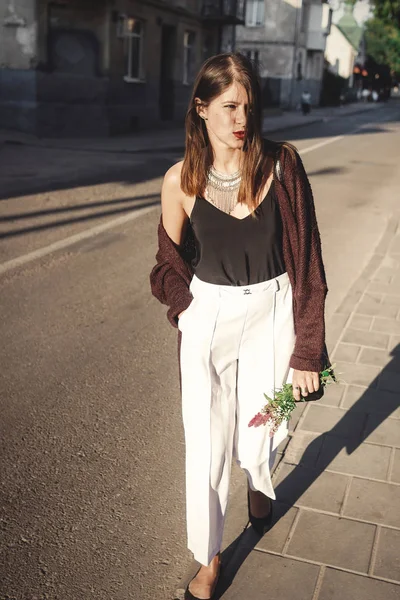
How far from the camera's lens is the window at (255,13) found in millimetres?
44906

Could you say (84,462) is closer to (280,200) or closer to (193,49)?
(280,200)

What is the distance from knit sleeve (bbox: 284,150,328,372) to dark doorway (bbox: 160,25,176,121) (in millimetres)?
24608

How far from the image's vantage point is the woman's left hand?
8.01 feet

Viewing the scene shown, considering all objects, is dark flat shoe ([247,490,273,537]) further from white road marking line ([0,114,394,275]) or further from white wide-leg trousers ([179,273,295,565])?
white road marking line ([0,114,394,275])

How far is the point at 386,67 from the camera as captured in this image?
88.4 m

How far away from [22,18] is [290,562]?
20.1 meters

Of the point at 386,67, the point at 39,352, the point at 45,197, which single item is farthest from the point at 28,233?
the point at 386,67

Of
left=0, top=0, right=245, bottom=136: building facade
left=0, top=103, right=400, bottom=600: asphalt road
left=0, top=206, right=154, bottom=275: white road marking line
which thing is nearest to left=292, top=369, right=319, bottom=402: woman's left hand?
left=0, top=103, right=400, bottom=600: asphalt road

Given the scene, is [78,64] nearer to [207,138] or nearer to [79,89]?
[79,89]

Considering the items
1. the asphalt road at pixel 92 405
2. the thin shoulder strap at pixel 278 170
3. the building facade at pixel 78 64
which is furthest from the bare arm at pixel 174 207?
the building facade at pixel 78 64

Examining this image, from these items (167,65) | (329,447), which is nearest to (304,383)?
(329,447)

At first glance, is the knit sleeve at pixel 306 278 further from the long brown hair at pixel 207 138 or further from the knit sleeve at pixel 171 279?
the knit sleeve at pixel 171 279

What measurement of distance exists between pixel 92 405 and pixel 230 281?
2110 millimetres

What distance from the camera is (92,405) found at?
4.20 meters
